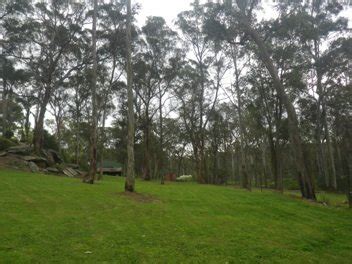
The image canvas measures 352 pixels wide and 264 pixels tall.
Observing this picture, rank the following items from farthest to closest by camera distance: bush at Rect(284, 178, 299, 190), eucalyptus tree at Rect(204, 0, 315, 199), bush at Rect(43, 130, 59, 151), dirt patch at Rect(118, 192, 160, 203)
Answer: bush at Rect(284, 178, 299, 190) < bush at Rect(43, 130, 59, 151) < eucalyptus tree at Rect(204, 0, 315, 199) < dirt patch at Rect(118, 192, 160, 203)

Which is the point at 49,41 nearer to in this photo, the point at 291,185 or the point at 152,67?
the point at 152,67

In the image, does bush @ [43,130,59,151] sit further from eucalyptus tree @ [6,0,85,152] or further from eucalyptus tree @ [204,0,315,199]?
eucalyptus tree @ [204,0,315,199]

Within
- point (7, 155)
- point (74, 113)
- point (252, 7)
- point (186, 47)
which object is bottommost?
point (7, 155)

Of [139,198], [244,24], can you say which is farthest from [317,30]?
[139,198]

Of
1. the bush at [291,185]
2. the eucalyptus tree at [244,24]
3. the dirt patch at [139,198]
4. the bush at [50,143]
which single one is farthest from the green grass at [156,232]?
the bush at [291,185]

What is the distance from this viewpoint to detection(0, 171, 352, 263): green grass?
512 centimetres

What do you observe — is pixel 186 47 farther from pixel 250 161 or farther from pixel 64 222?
pixel 64 222

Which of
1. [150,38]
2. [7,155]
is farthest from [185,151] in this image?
[7,155]

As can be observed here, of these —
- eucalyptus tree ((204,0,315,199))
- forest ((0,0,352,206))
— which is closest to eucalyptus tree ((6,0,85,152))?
forest ((0,0,352,206))

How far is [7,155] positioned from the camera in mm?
21750

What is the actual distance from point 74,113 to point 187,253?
35083 millimetres

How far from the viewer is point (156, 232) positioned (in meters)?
6.61

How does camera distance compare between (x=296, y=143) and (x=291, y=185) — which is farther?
(x=291, y=185)

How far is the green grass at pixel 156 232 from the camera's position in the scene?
16.8 feet
